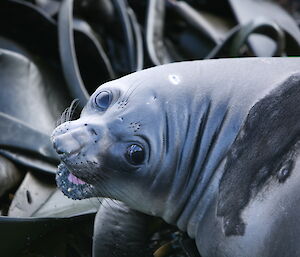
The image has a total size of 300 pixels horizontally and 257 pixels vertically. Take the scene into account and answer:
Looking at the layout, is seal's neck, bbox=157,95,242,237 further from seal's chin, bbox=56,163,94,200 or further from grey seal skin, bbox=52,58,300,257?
seal's chin, bbox=56,163,94,200

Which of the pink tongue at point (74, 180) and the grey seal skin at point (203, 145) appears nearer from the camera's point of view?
the grey seal skin at point (203, 145)

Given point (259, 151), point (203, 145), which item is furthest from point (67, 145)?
point (259, 151)

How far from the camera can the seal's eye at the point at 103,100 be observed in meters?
1.33

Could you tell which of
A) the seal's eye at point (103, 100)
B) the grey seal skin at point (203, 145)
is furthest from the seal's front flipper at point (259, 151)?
the seal's eye at point (103, 100)

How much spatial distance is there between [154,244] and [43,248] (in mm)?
287

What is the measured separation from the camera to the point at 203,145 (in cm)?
132

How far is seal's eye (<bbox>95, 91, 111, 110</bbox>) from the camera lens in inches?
52.3

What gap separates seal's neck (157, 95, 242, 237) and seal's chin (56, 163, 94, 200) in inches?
7.0

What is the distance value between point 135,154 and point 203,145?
0.14 m

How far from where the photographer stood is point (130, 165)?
1.29m

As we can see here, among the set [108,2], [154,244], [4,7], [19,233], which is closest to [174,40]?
[108,2]

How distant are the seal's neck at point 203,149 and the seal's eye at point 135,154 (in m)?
0.06

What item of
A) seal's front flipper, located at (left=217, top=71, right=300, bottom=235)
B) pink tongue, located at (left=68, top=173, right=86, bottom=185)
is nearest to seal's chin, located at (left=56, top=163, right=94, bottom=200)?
pink tongue, located at (left=68, top=173, right=86, bottom=185)

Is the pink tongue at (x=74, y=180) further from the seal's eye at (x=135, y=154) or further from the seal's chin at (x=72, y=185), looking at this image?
the seal's eye at (x=135, y=154)
